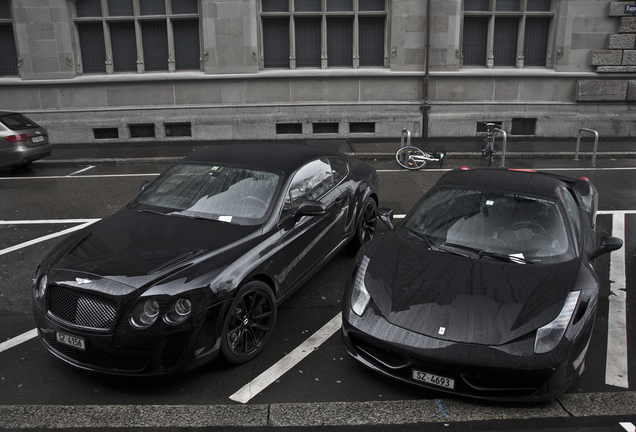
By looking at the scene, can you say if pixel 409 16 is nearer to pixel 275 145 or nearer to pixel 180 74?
pixel 180 74

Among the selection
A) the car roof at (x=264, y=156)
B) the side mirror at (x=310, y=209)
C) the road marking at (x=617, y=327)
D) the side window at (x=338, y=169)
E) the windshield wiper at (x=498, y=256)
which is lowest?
the road marking at (x=617, y=327)

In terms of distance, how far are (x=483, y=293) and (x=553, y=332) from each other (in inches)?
21.6

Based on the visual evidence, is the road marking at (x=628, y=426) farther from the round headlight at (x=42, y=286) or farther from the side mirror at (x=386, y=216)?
the round headlight at (x=42, y=286)

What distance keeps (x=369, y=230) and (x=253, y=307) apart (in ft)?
9.85

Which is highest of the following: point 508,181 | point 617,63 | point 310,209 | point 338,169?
point 617,63

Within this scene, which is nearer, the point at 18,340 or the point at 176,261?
the point at 176,261

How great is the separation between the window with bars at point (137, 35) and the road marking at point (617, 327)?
13.9m

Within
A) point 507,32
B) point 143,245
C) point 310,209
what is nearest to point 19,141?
point 143,245

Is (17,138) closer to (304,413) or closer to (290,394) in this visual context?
(290,394)

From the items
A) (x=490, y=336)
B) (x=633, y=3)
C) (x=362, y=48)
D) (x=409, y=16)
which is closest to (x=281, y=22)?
(x=362, y=48)

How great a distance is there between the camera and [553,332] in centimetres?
377

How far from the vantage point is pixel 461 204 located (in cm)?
519

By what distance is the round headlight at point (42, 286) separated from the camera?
14.2 ft

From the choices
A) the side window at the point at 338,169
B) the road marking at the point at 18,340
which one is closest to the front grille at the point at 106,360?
the road marking at the point at 18,340
